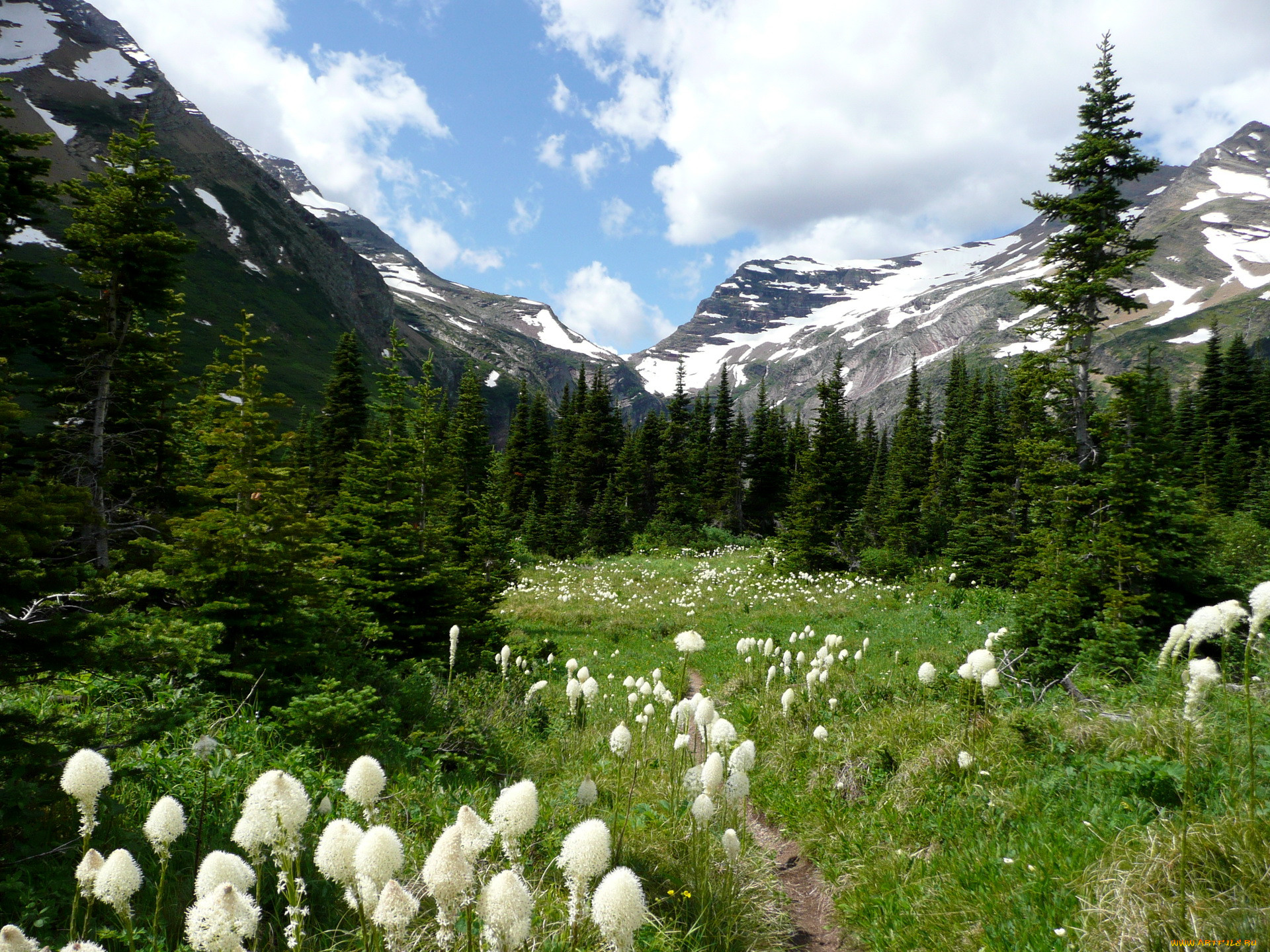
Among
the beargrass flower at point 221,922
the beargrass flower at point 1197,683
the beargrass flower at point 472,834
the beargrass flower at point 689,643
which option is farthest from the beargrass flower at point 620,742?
the beargrass flower at point 1197,683

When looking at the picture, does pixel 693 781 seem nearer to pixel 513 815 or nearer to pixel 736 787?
pixel 736 787

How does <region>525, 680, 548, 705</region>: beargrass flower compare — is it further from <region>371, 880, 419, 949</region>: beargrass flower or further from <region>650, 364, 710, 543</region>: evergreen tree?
<region>650, 364, 710, 543</region>: evergreen tree

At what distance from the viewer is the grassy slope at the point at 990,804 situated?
309cm

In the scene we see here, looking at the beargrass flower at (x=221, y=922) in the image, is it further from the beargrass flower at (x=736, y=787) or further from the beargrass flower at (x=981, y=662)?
the beargrass flower at (x=981, y=662)

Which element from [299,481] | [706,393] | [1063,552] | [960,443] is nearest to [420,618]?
[299,481]

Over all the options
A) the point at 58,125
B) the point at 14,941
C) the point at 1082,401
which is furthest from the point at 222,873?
the point at 58,125

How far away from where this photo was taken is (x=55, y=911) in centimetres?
268

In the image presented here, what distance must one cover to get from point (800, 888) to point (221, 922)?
4.75 meters

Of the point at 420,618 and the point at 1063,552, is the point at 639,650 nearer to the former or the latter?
the point at 420,618

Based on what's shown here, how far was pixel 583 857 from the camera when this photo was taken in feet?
6.49

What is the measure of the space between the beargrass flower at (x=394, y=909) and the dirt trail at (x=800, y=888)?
3.52m

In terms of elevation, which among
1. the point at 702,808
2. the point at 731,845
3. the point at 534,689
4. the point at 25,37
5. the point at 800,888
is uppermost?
the point at 25,37

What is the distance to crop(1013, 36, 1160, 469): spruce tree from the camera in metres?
13.5

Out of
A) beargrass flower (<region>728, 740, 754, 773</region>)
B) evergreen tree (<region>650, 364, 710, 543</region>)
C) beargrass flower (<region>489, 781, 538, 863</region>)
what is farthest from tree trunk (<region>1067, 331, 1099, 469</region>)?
evergreen tree (<region>650, 364, 710, 543</region>)
